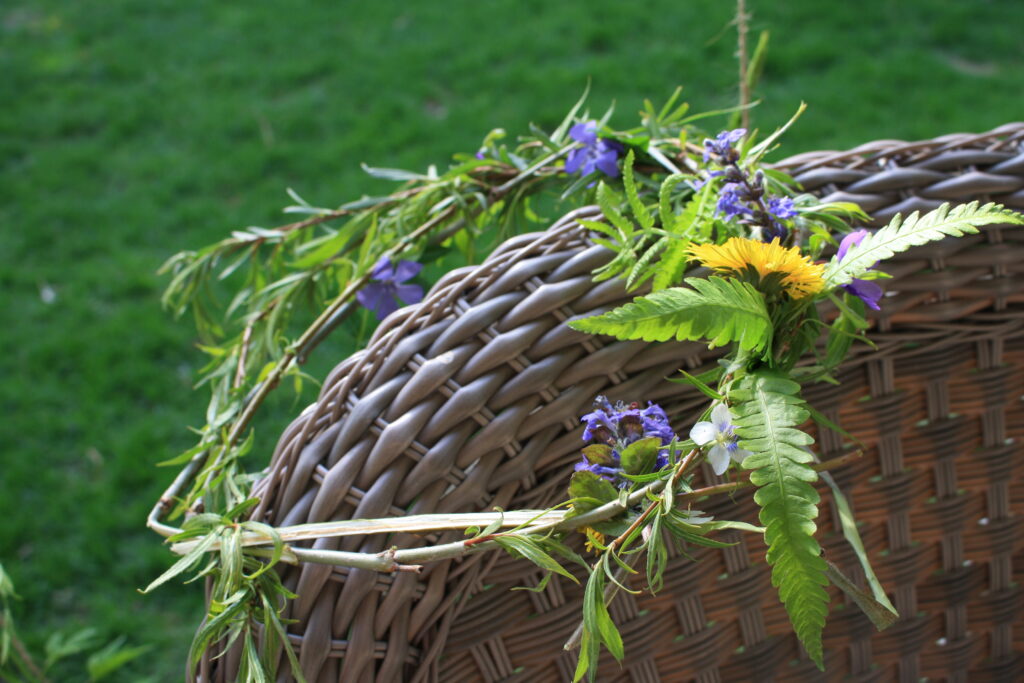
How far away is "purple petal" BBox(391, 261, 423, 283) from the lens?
0.81 metres


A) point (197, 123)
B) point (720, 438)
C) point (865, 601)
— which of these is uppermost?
point (720, 438)

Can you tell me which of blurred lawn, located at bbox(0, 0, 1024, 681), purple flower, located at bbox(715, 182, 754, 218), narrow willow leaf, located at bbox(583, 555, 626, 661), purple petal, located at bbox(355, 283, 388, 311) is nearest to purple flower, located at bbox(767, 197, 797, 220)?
purple flower, located at bbox(715, 182, 754, 218)

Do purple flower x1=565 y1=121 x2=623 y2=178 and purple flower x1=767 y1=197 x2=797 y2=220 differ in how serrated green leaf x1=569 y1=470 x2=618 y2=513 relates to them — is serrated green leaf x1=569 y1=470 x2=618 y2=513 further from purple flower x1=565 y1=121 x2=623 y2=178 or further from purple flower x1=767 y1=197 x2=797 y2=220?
purple flower x1=565 y1=121 x2=623 y2=178

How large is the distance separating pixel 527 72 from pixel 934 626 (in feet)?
8.78

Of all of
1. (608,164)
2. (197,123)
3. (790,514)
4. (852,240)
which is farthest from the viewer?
(197,123)

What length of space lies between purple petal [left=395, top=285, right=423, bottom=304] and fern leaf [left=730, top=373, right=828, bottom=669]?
39cm

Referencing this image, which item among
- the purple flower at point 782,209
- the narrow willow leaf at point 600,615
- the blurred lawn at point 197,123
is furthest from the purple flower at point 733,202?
the blurred lawn at point 197,123

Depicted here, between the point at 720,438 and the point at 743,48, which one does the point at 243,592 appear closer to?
the point at 720,438

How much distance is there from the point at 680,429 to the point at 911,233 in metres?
0.19

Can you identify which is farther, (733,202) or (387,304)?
(387,304)

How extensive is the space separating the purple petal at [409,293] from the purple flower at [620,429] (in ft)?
0.95

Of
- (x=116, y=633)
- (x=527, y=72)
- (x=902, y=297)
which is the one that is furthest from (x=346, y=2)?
(x=902, y=297)

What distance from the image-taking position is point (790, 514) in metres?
0.45

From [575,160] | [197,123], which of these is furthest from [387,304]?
[197,123]
